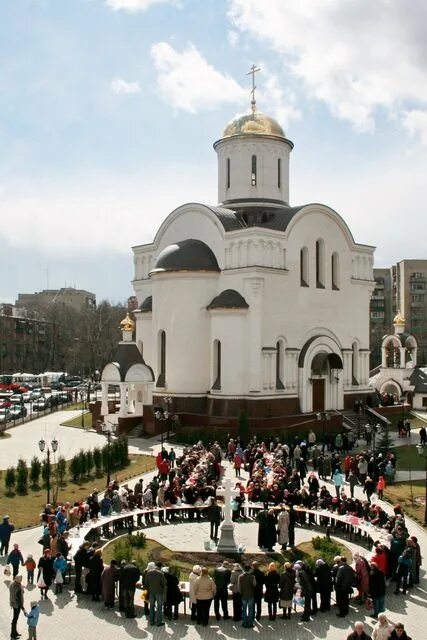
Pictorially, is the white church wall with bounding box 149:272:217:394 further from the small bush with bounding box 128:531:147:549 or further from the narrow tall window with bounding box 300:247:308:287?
the small bush with bounding box 128:531:147:549

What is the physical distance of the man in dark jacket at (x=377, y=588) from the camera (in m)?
12.4

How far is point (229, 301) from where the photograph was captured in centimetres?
3503

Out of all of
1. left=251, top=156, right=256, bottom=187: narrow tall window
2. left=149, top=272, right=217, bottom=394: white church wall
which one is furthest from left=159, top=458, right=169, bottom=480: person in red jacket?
left=251, top=156, right=256, bottom=187: narrow tall window

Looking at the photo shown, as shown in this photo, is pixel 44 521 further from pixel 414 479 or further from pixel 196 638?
pixel 414 479

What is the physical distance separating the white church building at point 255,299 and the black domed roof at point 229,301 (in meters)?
0.07

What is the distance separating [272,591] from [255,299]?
2340 cm

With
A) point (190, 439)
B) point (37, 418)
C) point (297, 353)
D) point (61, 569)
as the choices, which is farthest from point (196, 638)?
point (37, 418)

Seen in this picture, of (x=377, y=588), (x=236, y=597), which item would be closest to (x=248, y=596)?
(x=236, y=597)

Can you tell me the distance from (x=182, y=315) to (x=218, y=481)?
14824 mm

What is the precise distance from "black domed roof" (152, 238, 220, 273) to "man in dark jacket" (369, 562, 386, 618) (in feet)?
82.0

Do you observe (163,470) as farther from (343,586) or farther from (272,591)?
(343,586)

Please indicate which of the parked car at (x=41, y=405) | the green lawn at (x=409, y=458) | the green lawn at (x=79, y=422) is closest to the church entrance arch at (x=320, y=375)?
the green lawn at (x=409, y=458)

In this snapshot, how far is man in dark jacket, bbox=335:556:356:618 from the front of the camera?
12305 millimetres

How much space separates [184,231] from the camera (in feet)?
130
